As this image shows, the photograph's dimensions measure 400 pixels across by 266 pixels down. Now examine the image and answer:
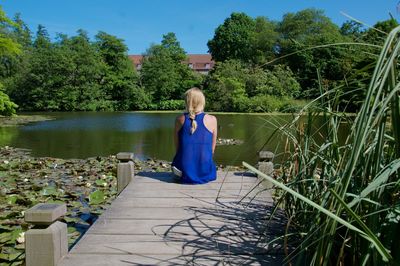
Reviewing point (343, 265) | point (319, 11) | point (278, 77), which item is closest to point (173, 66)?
point (278, 77)

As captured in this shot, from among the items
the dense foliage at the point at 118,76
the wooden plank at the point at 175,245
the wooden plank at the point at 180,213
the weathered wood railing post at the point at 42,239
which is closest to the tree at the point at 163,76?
the dense foliage at the point at 118,76

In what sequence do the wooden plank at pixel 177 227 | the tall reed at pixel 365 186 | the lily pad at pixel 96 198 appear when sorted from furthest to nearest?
the lily pad at pixel 96 198, the wooden plank at pixel 177 227, the tall reed at pixel 365 186

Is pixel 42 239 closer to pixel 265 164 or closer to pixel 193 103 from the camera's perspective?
pixel 193 103

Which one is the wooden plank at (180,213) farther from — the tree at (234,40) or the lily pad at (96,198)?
the tree at (234,40)

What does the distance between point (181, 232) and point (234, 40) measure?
153 feet

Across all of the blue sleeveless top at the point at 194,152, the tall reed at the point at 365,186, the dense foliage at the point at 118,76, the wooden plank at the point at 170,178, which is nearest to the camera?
the tall reed at the point at 365,186

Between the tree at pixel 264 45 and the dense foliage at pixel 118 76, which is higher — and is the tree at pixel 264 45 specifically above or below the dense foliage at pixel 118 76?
above

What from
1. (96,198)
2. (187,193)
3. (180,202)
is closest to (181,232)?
(180,202)

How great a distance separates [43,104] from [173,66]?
43.3ft

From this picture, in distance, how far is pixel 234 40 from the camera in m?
47.4

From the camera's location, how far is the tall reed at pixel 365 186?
2.91 ft

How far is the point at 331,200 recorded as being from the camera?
4.30ft

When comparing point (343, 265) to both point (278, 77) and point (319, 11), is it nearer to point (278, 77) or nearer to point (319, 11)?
point (278, 77)

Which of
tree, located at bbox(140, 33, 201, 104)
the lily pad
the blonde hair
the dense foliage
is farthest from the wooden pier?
tree, located at bbox(140, 33, 201, 104)
